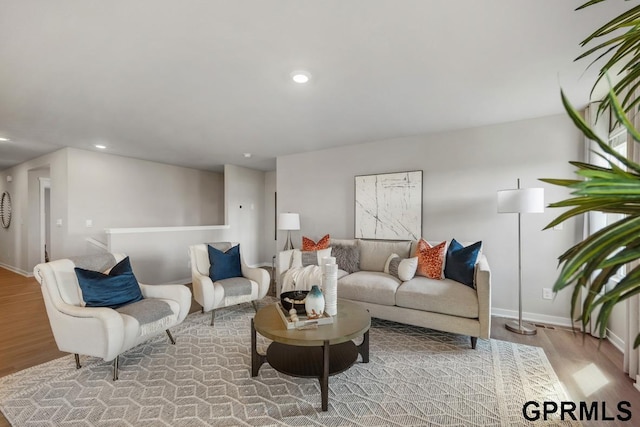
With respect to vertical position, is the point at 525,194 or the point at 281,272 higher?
the point at 525,194

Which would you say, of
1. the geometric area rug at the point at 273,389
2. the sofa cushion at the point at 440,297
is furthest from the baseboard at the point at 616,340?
the sofa cushion at the point at 440,297

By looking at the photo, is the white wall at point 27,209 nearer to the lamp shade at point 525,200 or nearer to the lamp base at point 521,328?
the lamp shade at point 525,200

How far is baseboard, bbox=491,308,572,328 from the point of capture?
10.9 ft

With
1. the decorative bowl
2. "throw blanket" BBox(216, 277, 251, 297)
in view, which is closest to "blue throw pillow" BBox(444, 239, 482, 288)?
the decorative bowl

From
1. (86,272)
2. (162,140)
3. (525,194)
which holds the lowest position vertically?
(86,272)

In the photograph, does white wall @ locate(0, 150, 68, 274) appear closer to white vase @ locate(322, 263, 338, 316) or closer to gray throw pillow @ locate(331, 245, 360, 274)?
gray throw pillow @ locate(331, 245, 360, 274)

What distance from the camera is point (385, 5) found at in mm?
1642

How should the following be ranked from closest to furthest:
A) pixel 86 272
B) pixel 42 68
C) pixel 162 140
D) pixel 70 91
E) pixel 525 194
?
1. pixel 42 68
2. pixel 86 272
3. pixel 70 91
4. pixel 525 194
5. pixel 162 140

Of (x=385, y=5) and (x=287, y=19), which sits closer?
(x=385, y=5)

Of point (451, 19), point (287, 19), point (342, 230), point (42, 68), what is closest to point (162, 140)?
point (42, 68)

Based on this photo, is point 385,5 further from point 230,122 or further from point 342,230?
point 342,230

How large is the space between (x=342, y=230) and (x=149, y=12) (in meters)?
3.68

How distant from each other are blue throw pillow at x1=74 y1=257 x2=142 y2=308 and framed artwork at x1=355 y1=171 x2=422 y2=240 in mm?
3006

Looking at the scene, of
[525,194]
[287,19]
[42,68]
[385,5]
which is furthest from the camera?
[525,194]
